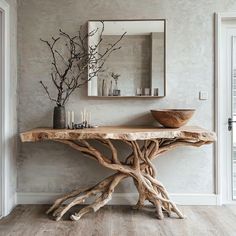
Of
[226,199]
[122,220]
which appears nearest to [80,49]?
[122,220]

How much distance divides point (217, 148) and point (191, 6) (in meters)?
1.61

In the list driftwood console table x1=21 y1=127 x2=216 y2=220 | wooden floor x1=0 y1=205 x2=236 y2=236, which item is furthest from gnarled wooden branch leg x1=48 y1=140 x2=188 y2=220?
wooden floor x1=0 y1=205 x2=236 y2=236

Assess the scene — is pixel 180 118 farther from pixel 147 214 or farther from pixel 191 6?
pixel 191 6

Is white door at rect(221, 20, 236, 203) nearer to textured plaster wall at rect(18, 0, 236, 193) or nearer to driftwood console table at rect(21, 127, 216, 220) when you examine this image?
textured plaster wall at rect(18, 0, 236, 193)

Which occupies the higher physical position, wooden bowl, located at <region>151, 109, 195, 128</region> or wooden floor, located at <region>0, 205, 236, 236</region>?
wooden bowl, located at <region>151, 109, 195, 128</region>

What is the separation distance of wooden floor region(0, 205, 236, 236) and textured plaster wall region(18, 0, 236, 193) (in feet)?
1.08

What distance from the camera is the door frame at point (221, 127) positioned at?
3.16 metres

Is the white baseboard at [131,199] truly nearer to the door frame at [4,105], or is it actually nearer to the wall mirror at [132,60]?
the door frame at [4,105]

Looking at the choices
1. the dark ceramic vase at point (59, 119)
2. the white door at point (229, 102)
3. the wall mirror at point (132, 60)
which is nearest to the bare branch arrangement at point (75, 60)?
the wall mirror at point (132, 60)

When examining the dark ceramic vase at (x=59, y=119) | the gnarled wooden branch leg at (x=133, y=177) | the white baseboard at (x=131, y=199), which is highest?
the dark ceramic vase at (x=59, y=119)

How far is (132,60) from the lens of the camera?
318 cm

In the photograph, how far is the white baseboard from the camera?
10.5 ft

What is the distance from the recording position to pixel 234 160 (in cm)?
328

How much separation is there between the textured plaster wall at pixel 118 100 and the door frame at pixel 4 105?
0.97 feet
